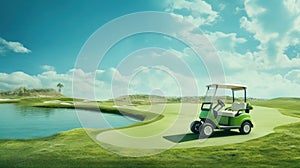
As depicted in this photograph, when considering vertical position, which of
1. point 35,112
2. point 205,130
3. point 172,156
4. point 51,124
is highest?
Result: point 205,130

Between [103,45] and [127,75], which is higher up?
[103,45]

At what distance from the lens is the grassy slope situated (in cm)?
733

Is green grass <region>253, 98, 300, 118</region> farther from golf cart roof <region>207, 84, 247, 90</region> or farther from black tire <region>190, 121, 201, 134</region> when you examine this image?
black tire <region>190, 121, 201, 134</region>

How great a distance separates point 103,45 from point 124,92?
4603 millimetres

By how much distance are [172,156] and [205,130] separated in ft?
8.48

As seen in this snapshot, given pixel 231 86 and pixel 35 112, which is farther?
pixel 35 112

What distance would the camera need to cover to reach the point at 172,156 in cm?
796

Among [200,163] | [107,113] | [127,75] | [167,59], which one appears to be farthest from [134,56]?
[107,113]

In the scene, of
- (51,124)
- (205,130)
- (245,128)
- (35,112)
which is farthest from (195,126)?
(35,112)

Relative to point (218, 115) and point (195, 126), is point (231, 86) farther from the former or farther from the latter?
point (195, 126)

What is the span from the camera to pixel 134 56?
12156 mm

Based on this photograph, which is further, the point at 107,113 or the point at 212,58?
the point at 107,113

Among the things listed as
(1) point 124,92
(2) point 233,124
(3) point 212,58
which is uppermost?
(3) point 212,58

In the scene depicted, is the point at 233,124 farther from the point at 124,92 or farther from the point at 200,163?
the point at 124,92
